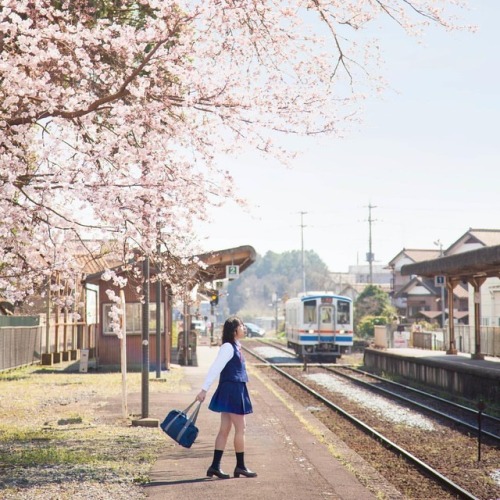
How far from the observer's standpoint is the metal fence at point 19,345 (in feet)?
90.1

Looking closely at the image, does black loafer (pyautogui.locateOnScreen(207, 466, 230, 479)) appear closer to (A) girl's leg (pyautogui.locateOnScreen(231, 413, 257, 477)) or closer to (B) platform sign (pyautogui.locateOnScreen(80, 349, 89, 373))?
(A) girl's leg (pyautogui.locateOnScreen(231, 413, 257, 477))

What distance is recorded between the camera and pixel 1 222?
33.9 feet

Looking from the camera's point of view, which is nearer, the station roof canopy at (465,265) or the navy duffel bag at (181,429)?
the navy duffel bag at (181,429)

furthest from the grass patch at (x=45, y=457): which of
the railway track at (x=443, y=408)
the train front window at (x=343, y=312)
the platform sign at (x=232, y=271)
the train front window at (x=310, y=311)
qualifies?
the train front window at (x=343, y=312)

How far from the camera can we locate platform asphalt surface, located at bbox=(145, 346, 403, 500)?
8391 millimetres

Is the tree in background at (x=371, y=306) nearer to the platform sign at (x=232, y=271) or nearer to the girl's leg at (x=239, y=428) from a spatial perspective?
the platform sign at (x=232, y=271)

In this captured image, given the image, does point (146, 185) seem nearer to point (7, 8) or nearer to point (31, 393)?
point (7, 8)

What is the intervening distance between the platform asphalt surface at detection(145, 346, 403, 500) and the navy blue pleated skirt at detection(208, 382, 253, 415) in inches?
29.3

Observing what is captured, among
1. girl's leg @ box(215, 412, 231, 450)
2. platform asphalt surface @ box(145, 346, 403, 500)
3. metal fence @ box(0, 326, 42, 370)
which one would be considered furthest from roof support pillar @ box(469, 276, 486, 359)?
girl's leg @ box(215, 412, 231, 450)

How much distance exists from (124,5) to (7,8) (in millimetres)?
2761

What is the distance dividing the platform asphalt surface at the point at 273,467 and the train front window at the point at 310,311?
72.7 feet

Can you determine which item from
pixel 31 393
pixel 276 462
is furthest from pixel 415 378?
pixel 276 462

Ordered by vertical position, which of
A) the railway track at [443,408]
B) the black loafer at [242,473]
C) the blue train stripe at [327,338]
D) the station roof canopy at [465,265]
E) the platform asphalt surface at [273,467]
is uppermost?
the station roof canopy at [465,265]

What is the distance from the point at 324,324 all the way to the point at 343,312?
1127mm
